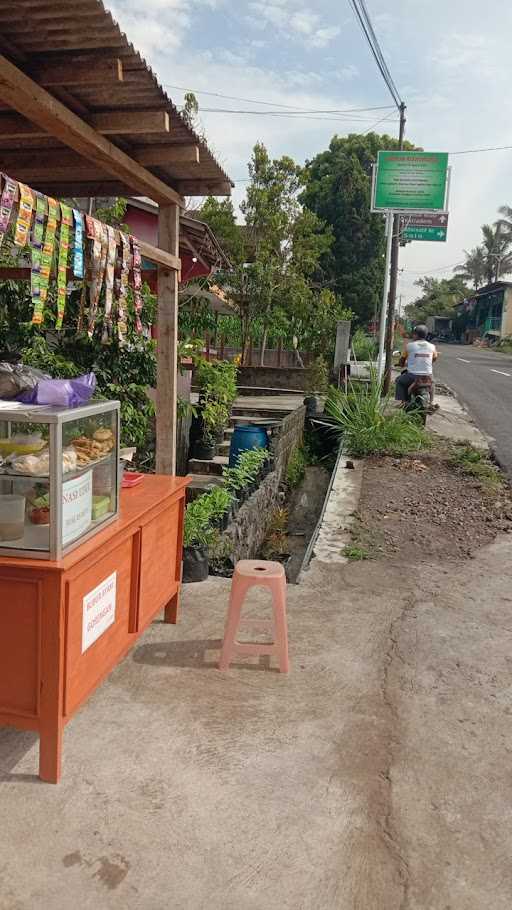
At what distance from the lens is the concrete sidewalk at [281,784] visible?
2.12m

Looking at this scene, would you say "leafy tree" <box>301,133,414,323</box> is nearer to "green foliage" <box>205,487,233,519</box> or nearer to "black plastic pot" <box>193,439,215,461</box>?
"black plastic pot" <box>193,439,215,461</box>

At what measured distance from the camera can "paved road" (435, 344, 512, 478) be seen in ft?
37.1

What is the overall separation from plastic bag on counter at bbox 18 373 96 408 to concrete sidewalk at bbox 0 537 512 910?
55.8 inches

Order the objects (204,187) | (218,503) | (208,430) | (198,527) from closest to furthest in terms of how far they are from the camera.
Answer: (204,187)
(198,527)
(218,503)
(208,430)

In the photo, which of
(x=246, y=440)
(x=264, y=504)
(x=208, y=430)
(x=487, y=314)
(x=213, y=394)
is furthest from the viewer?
(x=487, y=314)

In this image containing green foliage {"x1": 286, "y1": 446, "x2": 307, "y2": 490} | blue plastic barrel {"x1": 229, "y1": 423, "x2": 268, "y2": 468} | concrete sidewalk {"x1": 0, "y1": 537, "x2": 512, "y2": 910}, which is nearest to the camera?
concrete sidewalk {"x1": 0, "y1": 537, "x2": 512, "y2": 910}

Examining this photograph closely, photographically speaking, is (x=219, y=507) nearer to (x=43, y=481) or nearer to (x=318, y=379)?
(x=43, y=481)

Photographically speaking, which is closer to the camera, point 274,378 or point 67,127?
point 67,127

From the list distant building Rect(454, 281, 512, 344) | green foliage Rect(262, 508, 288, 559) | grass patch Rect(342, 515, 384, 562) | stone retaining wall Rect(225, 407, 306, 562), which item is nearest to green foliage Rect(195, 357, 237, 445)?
stone retaining wall Rect(225, 407, 306, 562)

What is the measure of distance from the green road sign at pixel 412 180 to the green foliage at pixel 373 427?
4.73 meters

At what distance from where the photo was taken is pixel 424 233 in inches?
640

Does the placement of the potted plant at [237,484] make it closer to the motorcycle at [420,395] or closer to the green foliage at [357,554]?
the green foliage at [357,554]

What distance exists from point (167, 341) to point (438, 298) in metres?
69.0

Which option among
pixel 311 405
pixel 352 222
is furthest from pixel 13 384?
pixel 352 222
